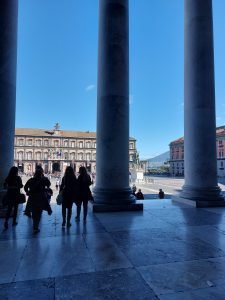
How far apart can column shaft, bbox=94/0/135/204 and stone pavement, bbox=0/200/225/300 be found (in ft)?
6.16

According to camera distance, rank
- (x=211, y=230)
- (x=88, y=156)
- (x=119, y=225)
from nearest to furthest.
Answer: (x=211, y=230) → (x=119, y=225) → (x=88, y=156)

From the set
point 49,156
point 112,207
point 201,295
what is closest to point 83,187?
point 112,207

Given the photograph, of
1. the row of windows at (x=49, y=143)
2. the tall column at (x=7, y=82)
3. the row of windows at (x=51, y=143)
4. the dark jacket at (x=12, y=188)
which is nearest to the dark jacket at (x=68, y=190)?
the dark jacket at (x=12, y=188)

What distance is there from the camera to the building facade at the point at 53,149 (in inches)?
4802

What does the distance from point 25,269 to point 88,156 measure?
5118 inches

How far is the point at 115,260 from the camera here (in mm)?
4395

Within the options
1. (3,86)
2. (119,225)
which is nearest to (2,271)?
(119,225)

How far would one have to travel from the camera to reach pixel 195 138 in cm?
1034

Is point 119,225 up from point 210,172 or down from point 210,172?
down

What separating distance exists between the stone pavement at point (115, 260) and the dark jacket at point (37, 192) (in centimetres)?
70

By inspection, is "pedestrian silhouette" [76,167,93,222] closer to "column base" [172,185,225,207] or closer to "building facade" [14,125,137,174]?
"column base" [172,185,225,207]

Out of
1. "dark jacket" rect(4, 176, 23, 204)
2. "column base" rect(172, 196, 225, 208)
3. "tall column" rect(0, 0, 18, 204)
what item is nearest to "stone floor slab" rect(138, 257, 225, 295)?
"dark jacket" rect(4, 176, 23, 204)

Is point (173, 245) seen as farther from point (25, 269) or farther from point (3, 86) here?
point (3, 86)

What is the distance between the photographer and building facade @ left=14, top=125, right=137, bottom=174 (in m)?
122
